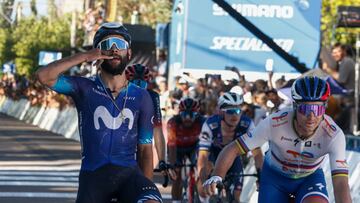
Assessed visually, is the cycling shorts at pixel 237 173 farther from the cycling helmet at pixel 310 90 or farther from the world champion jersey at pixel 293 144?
the cycling helmet at pixel 310 90

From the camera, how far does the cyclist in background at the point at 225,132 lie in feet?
42.6

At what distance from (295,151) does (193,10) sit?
1927 centimetres

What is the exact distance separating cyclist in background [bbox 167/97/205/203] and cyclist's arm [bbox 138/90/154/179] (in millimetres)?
7090

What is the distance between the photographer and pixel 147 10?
7950 cm

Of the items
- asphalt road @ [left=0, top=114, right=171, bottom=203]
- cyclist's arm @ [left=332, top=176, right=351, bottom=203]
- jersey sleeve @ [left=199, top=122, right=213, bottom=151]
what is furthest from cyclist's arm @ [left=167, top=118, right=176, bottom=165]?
cyclist's arm @ [left=332, top=176, right=351, bottom=203]

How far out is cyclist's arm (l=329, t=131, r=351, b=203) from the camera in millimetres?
7855

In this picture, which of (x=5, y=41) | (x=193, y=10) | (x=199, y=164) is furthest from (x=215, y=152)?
(x=5, y=41)

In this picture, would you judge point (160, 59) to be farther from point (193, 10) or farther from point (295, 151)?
point (295, 151)

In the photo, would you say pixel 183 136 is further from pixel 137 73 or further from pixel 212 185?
pixel 212 185

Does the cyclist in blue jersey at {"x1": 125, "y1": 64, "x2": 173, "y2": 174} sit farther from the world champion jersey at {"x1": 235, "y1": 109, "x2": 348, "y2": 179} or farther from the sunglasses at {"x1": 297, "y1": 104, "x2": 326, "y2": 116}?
the sunglasses at {"x1": 297, "y1": 104, "x2": 326, "y2": 116}

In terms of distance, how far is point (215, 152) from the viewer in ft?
44.3

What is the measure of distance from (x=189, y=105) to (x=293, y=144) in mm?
7005

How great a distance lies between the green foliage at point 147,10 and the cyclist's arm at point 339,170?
67.0 metres

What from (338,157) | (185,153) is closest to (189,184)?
(185,153)
